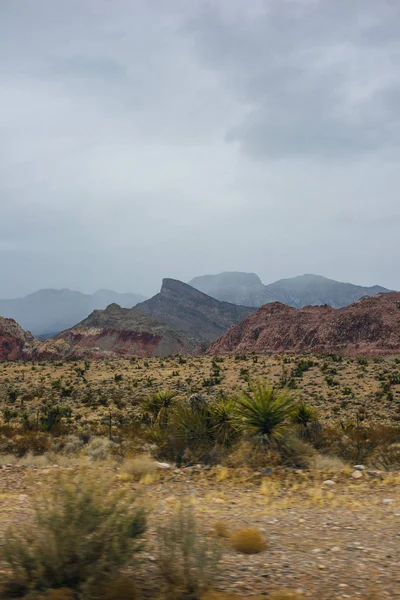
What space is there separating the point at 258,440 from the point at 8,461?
20.5 ft

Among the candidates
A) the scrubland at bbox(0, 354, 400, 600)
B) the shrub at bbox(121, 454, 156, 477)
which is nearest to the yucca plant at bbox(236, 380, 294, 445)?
the scrubland at bbox(0, 354, 400, 600)

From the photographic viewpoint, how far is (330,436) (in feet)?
45.2

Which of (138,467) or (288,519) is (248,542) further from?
(138,467)

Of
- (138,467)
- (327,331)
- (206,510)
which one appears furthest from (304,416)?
(327,331)

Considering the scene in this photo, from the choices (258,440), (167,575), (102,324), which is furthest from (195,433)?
(102,324)

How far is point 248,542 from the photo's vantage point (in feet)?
18.9

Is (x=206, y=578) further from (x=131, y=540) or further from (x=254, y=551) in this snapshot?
(x=254, y=551)

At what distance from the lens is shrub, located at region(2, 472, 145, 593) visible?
445 centimetres

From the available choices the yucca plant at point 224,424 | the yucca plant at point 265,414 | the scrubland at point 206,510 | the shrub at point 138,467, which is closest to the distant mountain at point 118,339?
the scrubland at point 206,510

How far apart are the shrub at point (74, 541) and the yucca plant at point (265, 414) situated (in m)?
6.48

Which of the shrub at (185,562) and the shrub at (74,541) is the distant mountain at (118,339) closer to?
the shrub at (74,541)

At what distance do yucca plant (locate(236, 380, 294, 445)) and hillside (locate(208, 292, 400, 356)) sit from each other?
70.0 meters

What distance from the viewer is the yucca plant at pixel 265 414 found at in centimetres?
1126

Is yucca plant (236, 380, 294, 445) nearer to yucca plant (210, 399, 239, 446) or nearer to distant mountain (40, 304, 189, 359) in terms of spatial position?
yucca plant (210, 399, 239, 446)
